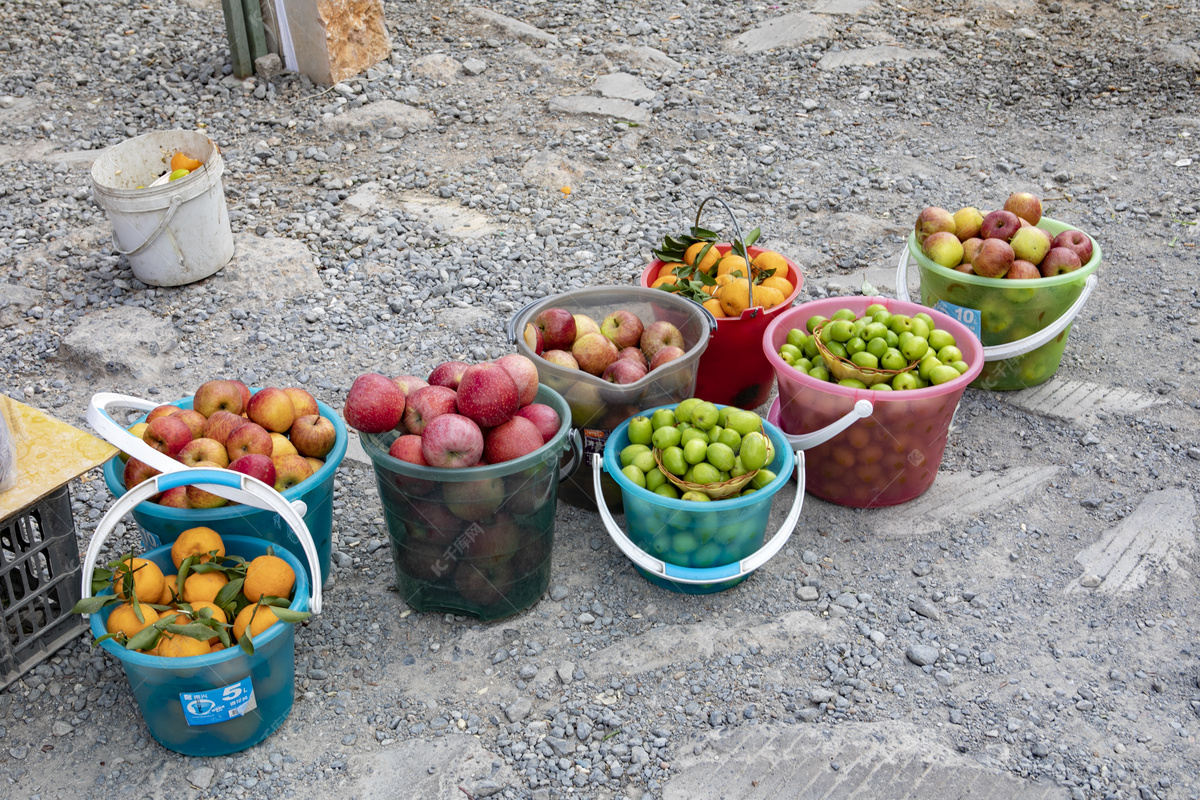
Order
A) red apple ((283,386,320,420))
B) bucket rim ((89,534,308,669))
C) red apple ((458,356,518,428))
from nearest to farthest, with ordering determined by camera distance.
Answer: bucket rim ((89,534,308,669)) → red apple ((458,356,518,428)) → red apple ((283,386,320,420))

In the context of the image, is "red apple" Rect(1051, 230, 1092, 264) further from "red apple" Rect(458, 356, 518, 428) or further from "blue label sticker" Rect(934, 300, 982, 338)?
"red apple" Rect(458, 356, 518, 428)

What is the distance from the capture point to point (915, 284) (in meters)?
4.68

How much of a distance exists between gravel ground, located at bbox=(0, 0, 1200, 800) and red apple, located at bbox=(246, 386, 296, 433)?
544 mm

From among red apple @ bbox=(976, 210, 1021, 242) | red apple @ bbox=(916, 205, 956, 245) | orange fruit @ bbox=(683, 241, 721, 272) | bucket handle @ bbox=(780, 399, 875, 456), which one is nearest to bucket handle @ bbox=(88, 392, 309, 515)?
bucket handle @ bbox=(780, 399, 875, 456)

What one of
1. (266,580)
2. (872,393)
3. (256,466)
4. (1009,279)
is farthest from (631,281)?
(266,580)

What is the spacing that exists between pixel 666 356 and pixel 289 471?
119 cm

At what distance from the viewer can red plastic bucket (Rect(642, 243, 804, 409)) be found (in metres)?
3.35

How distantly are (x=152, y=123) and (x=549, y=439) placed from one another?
4685mm

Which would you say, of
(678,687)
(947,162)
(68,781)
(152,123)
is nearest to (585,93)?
(947,162)

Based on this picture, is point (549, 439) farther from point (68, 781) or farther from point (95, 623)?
point (68, 781)

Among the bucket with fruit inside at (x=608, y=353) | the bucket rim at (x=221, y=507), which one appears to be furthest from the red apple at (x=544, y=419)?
the bucket rim at (x=221, y=507)

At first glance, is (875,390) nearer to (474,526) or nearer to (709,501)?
(709,501)

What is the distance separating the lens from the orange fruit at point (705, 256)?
354 centimetres

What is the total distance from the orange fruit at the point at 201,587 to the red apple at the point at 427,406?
626 millimetres
